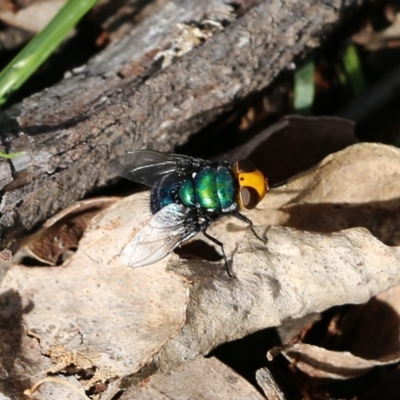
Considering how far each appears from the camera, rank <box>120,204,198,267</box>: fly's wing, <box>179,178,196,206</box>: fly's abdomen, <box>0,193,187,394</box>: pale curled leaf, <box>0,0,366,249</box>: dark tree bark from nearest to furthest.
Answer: <box>0,193,187,394</box>: pale curled leaf → <box>120,204,198,267</box>: fly's wing → <box>0,0,366,249</box>: dark tree bark → <box>179,178,196,206</box>: fly's abdomen

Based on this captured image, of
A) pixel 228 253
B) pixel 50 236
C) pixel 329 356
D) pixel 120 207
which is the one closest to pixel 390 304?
pixel 329 356

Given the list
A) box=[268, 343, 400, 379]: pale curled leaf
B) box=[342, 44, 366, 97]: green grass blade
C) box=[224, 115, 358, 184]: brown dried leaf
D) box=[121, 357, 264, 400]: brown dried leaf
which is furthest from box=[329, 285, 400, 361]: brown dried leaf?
box=[342, 44, 366, 97]: green grass blade

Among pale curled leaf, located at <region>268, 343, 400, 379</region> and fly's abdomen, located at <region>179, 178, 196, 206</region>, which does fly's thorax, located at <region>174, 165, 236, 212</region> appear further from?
pale curled leaf, located at <region>268, 343, 400, 379</region>

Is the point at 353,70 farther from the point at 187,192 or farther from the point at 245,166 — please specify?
the point at 187,192

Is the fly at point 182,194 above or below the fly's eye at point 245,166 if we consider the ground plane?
below

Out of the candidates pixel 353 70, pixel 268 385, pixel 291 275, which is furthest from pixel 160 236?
pixel 353 70

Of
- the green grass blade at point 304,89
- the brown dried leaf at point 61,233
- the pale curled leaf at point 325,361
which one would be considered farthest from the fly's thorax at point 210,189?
the green grass blade at point 304,89

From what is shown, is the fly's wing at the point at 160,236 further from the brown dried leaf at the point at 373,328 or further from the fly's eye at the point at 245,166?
the brown dried leaf at the point at 373,328
